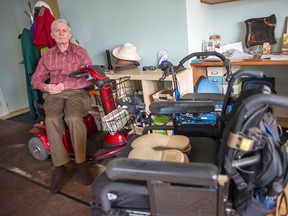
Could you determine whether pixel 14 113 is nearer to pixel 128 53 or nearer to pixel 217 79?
pixel 128 53

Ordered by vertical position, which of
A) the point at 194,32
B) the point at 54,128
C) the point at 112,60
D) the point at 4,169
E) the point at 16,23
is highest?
the point at 16,23

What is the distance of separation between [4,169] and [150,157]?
1.86 meters

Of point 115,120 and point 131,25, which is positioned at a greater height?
point 131,25

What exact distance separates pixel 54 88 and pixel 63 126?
0.34 m

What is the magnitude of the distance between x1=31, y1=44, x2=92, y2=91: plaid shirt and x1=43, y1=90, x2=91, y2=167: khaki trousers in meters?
0.18

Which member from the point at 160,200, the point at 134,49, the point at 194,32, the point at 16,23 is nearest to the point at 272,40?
the point at 194,32

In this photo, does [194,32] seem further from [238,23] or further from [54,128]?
[54,128]

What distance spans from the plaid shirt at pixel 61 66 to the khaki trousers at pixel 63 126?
7.1 inches

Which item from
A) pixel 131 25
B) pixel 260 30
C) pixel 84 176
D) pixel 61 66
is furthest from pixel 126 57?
pixel 260 30

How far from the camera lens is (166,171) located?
0.70 metres

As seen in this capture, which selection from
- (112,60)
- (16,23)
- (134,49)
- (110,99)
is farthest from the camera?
(16,23)

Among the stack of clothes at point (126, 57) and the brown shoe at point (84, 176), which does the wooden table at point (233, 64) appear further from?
the brown shoe at point (84, 176)

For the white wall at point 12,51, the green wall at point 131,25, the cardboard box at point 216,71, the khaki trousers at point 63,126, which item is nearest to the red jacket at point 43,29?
the green wall at point 131,25

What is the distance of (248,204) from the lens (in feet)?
2.54
